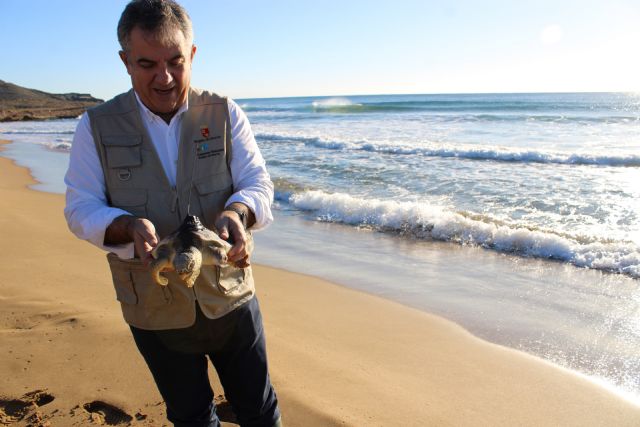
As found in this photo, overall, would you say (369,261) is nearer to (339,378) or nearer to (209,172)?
(339,378)

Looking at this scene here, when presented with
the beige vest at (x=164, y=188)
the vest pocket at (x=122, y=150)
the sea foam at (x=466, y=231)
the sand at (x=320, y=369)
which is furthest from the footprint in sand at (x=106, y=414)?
the sea foam at (x=466, y=231)

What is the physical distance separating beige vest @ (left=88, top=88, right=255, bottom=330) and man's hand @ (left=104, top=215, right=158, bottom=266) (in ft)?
0.51

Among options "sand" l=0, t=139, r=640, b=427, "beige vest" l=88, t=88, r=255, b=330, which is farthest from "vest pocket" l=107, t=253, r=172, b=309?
"sand" l=0, t=139, r=640, b=427

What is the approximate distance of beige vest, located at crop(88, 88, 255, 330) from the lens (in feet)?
6.73

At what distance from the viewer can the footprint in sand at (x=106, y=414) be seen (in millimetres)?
3175

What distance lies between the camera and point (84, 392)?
135 inches

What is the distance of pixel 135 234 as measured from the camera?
6.09 ft

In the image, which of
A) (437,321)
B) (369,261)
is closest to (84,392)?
(437,321)

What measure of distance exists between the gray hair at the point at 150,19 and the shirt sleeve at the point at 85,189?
15.4 inches

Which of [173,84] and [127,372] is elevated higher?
[173,84]

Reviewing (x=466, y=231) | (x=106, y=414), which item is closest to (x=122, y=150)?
(x=106, y=414)

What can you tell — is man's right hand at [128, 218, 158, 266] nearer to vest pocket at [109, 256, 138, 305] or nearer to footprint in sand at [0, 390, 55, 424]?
vest pocket at [109, 256, 138, 305]

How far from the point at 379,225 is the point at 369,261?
1.97 meters

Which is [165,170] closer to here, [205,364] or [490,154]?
[205,364]
